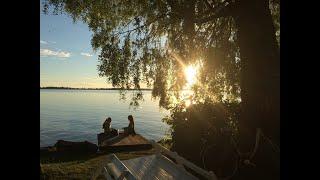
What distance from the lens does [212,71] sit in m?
15.0

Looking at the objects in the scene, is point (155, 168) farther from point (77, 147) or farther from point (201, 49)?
point (77, 147)

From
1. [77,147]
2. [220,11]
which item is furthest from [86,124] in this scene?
[220,11]

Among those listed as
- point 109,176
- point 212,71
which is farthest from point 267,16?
point 109,176

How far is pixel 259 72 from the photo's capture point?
33.6 feet

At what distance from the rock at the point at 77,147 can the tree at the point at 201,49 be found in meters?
4.34

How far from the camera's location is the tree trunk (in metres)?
10.1

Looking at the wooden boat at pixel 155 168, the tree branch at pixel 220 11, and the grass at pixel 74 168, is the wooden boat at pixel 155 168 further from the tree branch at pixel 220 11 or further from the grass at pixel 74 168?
the tree branch at pixel 220 11

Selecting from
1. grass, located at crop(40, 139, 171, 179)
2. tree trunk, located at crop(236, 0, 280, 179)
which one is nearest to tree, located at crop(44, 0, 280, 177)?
tree trunk, located at crop(236, 0, 280, 179)

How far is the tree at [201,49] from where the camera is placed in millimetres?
10266

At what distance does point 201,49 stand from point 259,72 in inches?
162

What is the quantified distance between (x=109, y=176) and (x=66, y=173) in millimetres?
4590

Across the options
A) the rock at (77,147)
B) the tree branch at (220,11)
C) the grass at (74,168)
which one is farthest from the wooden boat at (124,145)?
the tree branch at (220,11)
